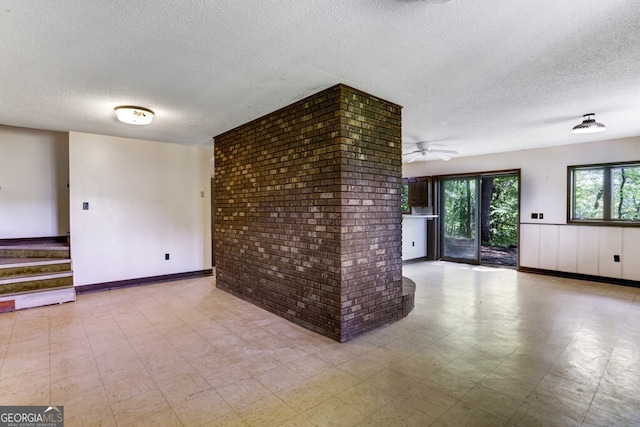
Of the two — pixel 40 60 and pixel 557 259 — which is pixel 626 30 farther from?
pixel 557 259

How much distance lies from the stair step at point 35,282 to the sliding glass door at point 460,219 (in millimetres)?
7737

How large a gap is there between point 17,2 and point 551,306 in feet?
19.8

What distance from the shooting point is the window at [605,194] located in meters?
5.30

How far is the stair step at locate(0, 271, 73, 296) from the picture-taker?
163 inches

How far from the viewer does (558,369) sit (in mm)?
2535

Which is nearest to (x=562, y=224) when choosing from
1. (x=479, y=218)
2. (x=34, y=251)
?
(x=479, y=218)

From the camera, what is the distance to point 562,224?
5984 mm

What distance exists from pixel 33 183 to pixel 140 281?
2.42 metres

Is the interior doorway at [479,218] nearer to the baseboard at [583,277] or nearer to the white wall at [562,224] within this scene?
the white wall at [562,224]

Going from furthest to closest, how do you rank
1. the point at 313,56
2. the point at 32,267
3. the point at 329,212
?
1. the point at 32,267
2. the point at 329,212
3. the point at 313,56

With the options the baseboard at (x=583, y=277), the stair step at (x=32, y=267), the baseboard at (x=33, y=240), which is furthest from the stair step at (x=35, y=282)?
the baseboard at (x=583, y=277)

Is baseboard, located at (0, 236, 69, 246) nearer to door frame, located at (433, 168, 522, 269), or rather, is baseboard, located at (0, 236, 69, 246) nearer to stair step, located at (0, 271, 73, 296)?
stair step, located at (0, 271, 73, 296)

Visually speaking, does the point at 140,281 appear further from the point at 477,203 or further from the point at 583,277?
the point at 583,277

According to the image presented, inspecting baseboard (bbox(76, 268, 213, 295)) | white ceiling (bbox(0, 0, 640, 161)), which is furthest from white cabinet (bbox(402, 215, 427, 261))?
baseboard (bbox(76, 268, 213, 295))
